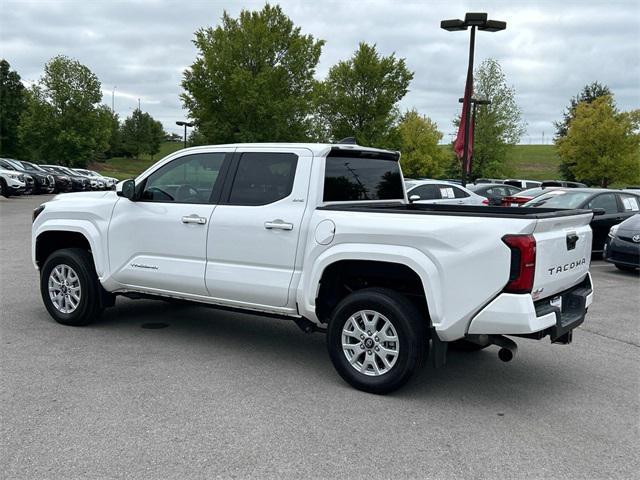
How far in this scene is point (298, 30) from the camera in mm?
33781

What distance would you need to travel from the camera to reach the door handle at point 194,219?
17.8 ft

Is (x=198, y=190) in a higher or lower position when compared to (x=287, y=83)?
lower

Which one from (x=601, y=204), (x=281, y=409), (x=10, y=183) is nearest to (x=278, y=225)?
(x=281, y=409)

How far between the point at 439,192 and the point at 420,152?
31955 millimetres

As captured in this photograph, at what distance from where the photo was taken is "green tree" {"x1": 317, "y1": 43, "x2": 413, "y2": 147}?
35.2 meters

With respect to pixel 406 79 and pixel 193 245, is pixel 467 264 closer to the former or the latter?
pixel 193 245

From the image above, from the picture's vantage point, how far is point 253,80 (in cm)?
3044

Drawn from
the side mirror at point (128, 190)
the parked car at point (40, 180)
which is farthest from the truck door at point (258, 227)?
the parked car at point (40, 180)

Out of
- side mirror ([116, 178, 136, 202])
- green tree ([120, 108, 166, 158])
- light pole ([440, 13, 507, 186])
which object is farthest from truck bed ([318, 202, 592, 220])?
green tree ([120, 108, 166, 158])

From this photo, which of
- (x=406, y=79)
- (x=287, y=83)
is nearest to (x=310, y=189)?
(x=287, y=83)

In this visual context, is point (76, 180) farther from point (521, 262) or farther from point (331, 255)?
point (521, 262)

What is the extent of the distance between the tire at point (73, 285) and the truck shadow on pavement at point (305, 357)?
0.23m

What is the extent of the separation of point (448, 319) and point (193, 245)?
2430 millimetres

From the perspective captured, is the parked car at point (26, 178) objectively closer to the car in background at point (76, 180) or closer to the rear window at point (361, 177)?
the car in background at point (76, 180)
